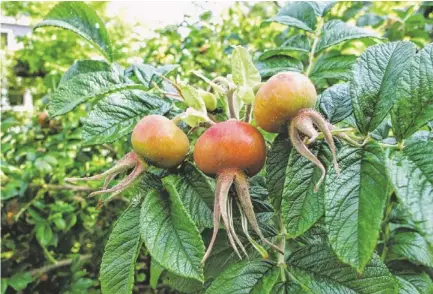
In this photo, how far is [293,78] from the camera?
0.84 meters

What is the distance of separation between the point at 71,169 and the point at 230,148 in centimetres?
176

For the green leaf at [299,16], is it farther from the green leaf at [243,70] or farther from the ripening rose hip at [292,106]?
the ripening rose hip at [292,106]

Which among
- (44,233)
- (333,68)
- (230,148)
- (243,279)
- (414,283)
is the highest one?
(230,148)

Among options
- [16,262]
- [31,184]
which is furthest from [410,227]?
[16,262]

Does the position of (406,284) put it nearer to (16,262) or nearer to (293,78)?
(293,78)

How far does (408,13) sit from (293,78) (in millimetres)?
1621

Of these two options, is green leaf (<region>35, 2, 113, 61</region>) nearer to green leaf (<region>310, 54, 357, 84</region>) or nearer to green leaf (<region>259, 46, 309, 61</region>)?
green leaf (<region>259, 46, 309, 61</region>)

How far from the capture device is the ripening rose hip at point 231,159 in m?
0.84

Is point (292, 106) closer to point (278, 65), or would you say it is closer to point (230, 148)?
point (230, 148)

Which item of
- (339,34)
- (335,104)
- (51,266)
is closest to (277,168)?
(335,104)

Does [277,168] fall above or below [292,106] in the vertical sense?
below

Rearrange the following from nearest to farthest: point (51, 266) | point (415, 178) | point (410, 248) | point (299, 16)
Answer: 1. point (415, 178)
2. point (410, 248)
3. point (299, 16)
4. point (51, 266)

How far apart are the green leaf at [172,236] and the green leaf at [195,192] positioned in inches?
1.8

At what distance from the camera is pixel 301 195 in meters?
0.83
